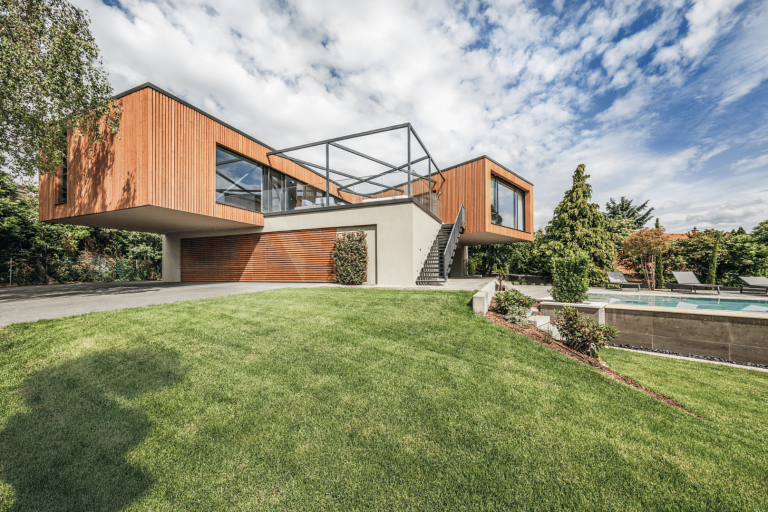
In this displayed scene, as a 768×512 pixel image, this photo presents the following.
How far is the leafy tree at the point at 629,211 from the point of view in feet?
114

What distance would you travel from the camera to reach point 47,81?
7.65 metres

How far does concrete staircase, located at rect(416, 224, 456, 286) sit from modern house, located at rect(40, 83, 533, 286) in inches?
2.4

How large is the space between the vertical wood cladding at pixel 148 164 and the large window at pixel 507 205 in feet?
42.5

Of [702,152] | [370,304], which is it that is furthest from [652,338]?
[702,152]

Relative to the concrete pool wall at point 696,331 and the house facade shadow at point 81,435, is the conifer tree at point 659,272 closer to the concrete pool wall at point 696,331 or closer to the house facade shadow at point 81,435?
the concrete pool wall at point 696,331

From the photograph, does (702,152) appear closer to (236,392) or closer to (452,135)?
(452,135)

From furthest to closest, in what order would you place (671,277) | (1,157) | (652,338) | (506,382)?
(671,277)
(1,157)
(652,338)
(506,382)

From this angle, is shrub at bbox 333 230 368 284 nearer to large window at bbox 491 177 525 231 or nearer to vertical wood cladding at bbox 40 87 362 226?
vertical wood cladding at bbox 40 87 362 226

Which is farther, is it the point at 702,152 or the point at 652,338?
the point at 702,152

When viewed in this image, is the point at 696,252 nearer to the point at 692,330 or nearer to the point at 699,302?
the point at 699,302

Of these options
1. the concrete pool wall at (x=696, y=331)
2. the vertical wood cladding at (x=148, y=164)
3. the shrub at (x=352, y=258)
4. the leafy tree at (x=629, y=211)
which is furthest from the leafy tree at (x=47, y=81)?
the leafy tree at (x=629, y=211)

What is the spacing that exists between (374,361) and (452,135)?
14608 mm

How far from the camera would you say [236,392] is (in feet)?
9.84

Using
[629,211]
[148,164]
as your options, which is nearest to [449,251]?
[148,164]
